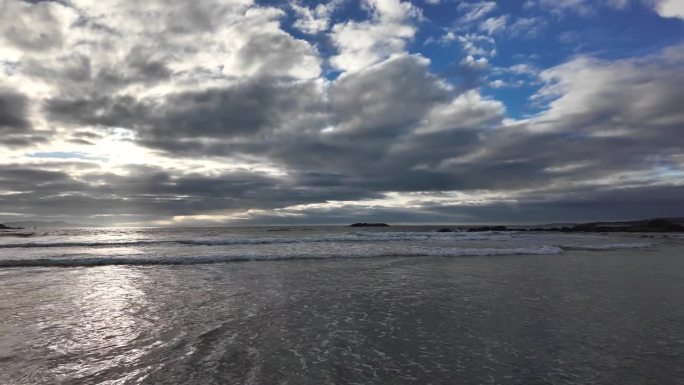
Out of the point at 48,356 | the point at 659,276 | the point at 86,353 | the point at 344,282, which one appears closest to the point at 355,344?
the point at 86,353

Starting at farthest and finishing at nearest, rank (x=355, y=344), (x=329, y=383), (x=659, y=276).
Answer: (x=659, y=276) < (x=355, y=344) < (x=329, y=383)

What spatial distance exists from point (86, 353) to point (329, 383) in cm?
412

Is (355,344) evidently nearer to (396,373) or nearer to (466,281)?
(396,373)

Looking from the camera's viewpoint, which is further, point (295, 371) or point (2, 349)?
point (2, 349)

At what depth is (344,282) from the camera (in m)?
13.5

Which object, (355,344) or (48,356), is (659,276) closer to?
(355,344)

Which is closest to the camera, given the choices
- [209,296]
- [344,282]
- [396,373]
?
[396,373]

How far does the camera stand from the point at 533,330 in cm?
759

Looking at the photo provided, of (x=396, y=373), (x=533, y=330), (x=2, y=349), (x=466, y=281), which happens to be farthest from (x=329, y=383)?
(x=466, y=281)

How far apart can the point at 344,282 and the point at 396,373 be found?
8142 mm

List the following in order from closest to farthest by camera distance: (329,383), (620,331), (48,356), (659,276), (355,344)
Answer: (329,383)
(48,356)
(355,344)
(620,331)
(659,276)

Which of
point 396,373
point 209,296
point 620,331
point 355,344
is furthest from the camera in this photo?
point 209,296

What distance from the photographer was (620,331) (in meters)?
7.49

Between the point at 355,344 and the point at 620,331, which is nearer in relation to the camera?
the point at 355,344
